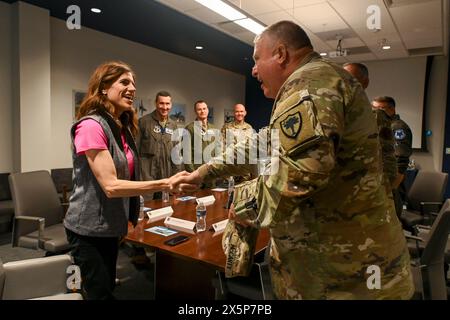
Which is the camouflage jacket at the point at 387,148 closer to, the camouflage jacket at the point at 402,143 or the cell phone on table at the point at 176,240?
the camouflage jacket at the point at 402,143

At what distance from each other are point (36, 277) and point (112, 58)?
14.4 feet

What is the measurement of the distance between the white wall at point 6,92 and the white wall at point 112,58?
1.65ft

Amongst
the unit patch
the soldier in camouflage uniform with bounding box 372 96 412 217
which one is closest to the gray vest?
the unit patch

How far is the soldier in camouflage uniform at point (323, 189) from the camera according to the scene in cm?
80

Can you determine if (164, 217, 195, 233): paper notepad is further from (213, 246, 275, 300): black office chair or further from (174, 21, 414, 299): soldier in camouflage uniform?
(174, 21, 414, 299): soldier in camouflage uniform

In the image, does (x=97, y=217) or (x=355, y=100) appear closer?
(x=355, y=100)

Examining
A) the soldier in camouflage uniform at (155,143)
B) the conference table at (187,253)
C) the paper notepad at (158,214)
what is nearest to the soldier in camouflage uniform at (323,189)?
the conference table at (187,253)

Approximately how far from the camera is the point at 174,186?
1.46 meters

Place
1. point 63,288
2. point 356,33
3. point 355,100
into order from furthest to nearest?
point 356,33, point 63,288, point 355,100

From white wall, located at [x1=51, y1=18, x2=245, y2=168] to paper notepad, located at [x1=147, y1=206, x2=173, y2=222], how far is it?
9.69 feet

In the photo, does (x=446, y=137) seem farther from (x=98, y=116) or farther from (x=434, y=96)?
(x=98, y=116)

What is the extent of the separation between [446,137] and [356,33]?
3.06 metres

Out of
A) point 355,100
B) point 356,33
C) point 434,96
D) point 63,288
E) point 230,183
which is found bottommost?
point 63,288
